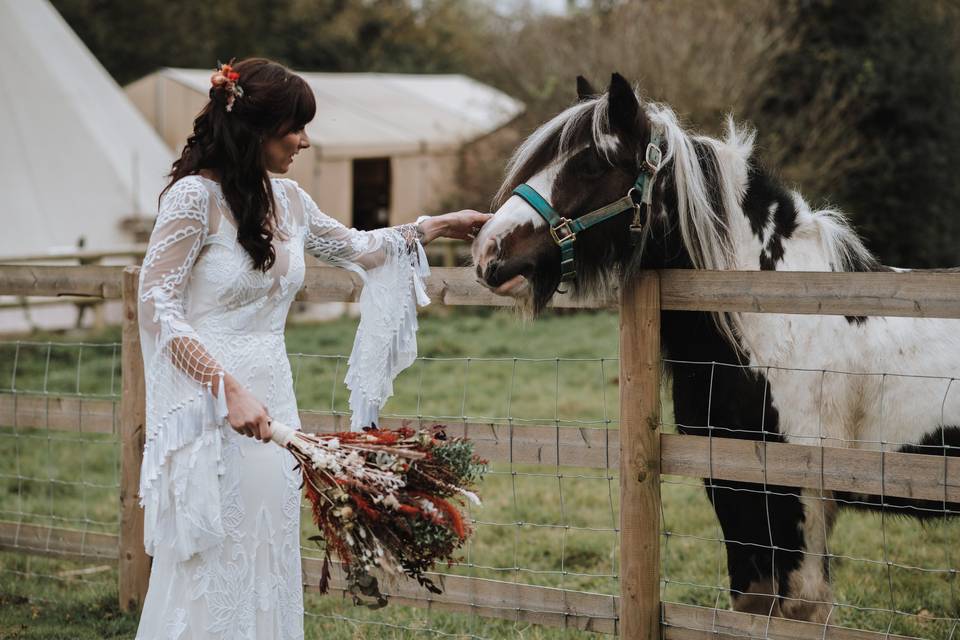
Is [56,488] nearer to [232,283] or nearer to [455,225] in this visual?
[455,225]

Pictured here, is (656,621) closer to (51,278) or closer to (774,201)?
(774,201)

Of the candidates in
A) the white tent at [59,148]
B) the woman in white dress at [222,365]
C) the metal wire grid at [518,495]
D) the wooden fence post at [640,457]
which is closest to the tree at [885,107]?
the metal wire grid at [518,495]

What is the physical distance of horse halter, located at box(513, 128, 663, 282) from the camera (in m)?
3.30

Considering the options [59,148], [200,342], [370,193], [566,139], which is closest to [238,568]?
[200,342]

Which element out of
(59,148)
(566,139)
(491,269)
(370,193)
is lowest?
(491,269)

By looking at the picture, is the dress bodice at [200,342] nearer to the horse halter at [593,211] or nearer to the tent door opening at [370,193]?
the horse halter at [593,211]

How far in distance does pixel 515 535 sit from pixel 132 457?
184cm

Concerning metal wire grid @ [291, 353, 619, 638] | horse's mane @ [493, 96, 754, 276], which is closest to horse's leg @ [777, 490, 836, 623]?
metal wire grid @ [291, 353, 619, 638]

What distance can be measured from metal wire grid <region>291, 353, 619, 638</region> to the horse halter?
0.50 meters

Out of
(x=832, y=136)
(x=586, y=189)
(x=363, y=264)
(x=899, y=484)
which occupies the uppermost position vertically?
(x=832, y=136)

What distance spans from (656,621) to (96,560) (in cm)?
298

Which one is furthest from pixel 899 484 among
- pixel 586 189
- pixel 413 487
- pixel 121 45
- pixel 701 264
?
pixel 121 45

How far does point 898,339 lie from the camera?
3.48 meters

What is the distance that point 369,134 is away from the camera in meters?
18.2
